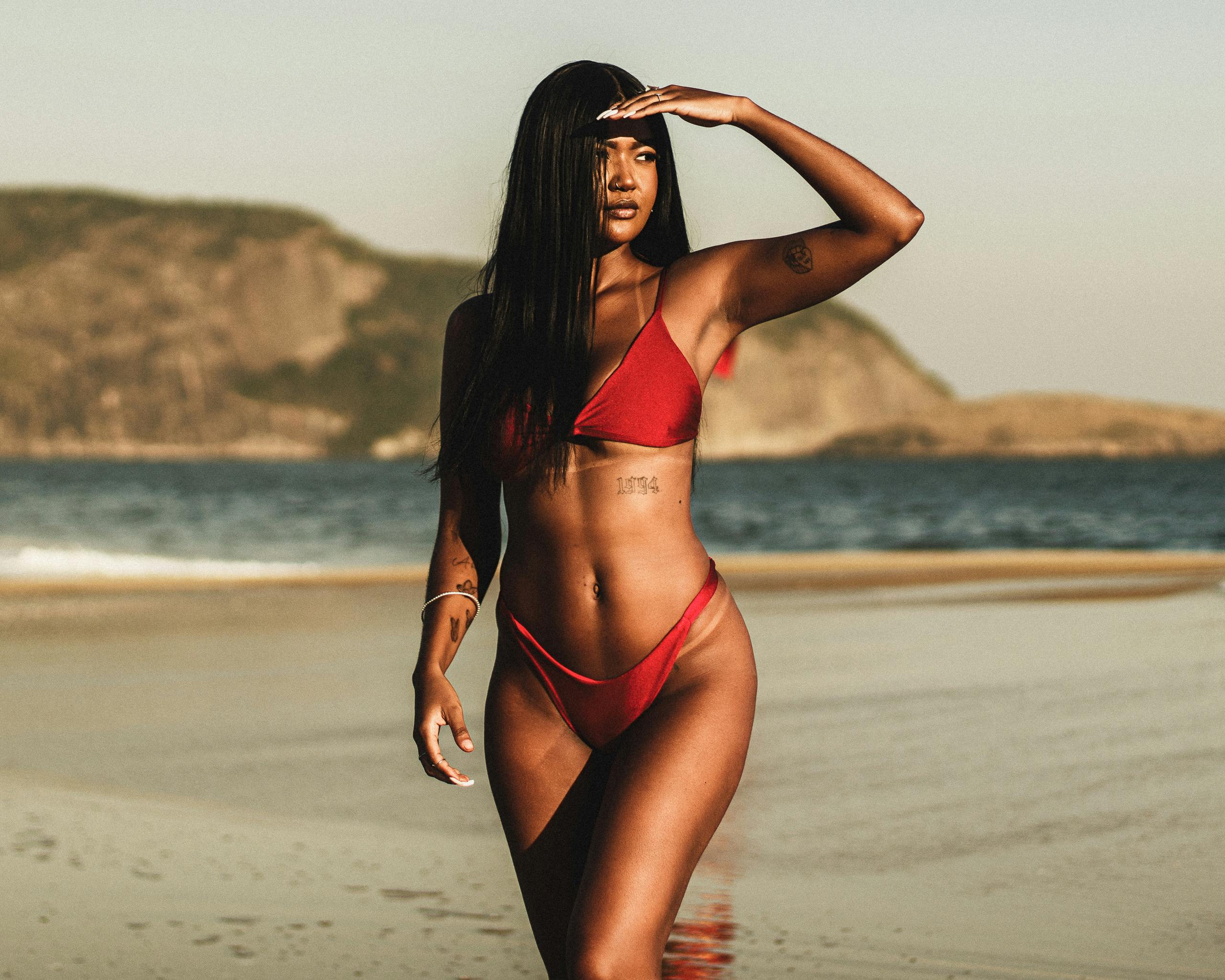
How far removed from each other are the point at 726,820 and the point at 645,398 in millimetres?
3460

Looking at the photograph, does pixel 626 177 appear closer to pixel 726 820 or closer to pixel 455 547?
pixel 455 547

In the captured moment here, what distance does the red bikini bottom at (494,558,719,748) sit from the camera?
2.83m

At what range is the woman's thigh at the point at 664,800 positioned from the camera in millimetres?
2574

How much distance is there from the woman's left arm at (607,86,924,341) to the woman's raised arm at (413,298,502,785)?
50 cm

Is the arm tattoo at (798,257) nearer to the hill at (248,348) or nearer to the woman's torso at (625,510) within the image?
the woman's torso at (625,510)

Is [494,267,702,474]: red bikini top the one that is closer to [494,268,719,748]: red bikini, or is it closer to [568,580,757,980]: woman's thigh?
[494,268,719,748]: red bikini

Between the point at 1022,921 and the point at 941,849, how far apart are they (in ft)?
2.95

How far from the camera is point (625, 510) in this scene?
2854 millimetres

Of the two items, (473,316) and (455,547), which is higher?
(473,316)

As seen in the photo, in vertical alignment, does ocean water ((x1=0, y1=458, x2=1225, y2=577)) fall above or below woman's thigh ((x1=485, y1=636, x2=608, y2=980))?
below

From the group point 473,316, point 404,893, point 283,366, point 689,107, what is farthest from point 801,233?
point 283,366

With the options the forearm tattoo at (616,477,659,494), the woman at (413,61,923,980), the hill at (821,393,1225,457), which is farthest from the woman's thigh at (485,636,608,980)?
the hill at (821,393,1225,457)

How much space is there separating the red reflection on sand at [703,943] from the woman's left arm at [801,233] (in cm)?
182

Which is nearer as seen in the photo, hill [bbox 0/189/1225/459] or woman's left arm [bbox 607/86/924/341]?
woman's left arm [bbox 607/86/924/341]
